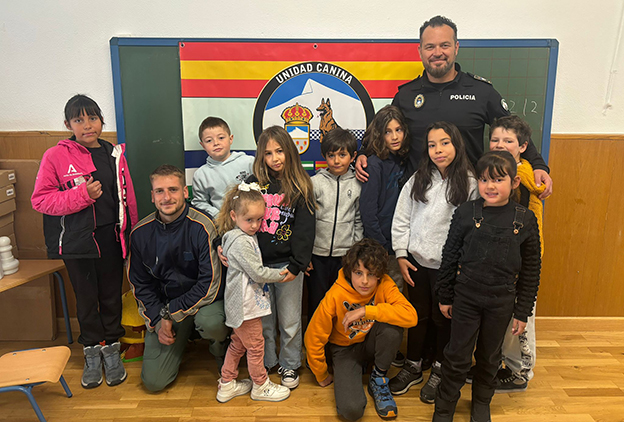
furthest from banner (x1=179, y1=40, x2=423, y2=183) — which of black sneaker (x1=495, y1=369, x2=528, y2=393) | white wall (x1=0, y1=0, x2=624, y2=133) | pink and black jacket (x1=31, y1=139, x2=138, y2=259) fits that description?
black sneaker (x1=495, y1=369, x2=528, y2=393)

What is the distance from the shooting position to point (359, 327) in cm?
203

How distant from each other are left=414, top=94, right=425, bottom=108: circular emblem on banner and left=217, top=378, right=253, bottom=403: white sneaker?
69.7 inches

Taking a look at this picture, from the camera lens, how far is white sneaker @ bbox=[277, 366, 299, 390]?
2084 millimetres

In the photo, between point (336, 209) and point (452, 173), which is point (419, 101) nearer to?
point (452, 173)

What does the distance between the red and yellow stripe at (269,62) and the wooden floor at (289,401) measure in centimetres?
170

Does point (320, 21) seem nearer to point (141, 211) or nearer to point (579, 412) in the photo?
point (141, 211)

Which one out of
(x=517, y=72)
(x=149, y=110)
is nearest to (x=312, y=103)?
(x=149, y=110)

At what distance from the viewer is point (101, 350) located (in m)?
2.20

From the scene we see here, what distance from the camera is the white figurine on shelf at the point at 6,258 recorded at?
7.43ft

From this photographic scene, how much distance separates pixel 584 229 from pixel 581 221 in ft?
0.21

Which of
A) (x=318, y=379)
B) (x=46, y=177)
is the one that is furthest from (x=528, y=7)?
(x=46, y=177)

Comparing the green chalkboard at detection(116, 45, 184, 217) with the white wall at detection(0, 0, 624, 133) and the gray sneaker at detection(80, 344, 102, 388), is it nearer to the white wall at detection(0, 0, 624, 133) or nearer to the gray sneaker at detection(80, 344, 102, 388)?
the white wall at detection(0, 0, 624, 133)

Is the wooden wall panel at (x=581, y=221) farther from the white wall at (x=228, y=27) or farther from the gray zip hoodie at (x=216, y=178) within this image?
the gray zip hoodie at (x=216, y=178)

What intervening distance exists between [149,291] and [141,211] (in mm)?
693
